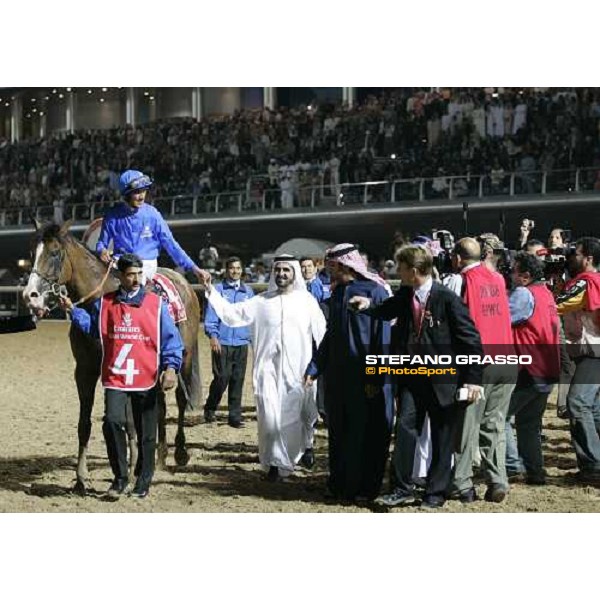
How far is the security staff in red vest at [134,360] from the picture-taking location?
18.7ft

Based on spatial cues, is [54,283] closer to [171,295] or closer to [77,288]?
[77,288]

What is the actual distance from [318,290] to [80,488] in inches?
146

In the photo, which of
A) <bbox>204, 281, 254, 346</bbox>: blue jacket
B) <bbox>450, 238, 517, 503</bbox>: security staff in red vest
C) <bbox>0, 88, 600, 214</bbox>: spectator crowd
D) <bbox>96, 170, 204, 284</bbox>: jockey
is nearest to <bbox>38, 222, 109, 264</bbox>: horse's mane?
<bbox>96, 170, 204, 284</bbox>: jockey

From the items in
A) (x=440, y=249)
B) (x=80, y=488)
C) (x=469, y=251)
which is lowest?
(x=80, y=488)

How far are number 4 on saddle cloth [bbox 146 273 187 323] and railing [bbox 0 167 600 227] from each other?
537 cm

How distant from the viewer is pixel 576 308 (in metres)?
6.34

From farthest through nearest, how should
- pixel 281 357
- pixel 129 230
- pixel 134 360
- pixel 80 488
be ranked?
1. pixel 129 230
2. pixel 281 357
3. pixel 80 488
4. pixel 134 360

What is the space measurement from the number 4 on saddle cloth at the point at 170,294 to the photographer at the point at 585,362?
2690 mm

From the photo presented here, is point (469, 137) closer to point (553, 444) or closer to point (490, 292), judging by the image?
point (553, 444)

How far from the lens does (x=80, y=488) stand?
20.1 feet

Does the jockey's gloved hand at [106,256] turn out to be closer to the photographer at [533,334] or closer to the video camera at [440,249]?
the video camera at [440,249]

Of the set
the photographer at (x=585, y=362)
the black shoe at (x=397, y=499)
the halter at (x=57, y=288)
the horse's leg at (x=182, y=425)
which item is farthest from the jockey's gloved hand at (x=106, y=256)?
the photographer at (x=585, y=362)

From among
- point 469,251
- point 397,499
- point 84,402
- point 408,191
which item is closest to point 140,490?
point 84,402

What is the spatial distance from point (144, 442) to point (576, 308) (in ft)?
9.62
